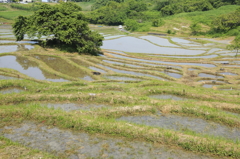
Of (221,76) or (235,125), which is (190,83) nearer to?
(221,76)

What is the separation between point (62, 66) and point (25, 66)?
12.3ft

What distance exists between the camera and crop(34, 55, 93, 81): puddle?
19.2m

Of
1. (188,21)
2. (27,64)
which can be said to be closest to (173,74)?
(27,64)

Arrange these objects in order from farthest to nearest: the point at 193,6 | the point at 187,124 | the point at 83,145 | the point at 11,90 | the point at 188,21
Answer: the point at 193,6, the point at 188,21, the point at 11,90, the point at 187,124, the point at 83,145

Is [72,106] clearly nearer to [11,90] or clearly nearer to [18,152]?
[18,152]

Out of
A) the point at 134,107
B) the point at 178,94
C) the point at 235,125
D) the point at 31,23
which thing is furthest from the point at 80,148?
the point at 31,23

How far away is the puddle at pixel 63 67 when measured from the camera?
1920cm

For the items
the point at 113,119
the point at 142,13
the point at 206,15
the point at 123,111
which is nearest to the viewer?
the point at 113,119

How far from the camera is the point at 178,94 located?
1426 cm

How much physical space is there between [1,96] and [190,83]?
602 inches

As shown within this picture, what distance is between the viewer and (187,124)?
32.1 ft

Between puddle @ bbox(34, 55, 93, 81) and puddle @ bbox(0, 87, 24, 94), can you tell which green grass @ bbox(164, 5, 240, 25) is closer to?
puddle @ bbox(34, 55, 93, 81)

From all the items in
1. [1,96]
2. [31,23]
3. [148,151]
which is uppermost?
[31,23]

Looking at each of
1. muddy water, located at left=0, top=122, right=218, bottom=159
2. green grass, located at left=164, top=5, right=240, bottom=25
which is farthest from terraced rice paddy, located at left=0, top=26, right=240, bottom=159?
green grass, located at left=164, top=5, right=240, bottom=25
